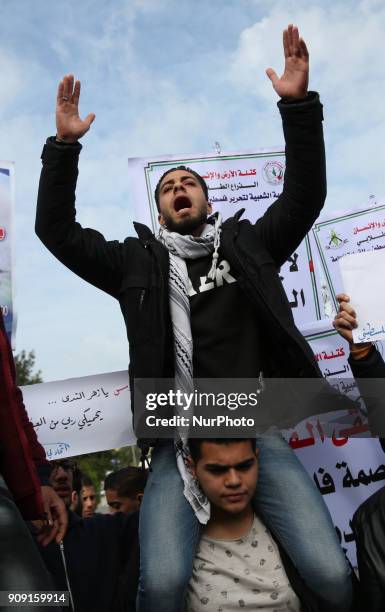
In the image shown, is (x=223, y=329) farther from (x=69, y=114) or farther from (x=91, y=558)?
(x=91, y=558)

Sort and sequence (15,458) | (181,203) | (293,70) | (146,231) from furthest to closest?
(181,203) → (146,231) → (293,70) → (15,458)

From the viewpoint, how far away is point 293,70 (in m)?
3.05

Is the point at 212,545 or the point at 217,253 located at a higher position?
the point at 217,253

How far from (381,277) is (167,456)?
4.33 feet

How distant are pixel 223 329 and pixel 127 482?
131 inches

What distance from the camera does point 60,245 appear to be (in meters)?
3.01

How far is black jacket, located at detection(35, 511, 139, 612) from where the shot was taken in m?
3.37

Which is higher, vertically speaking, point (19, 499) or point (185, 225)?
point (185, 225)

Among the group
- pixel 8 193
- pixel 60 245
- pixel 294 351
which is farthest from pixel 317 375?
pixel 8 193

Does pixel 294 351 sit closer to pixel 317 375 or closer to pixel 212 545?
pixel 317 375

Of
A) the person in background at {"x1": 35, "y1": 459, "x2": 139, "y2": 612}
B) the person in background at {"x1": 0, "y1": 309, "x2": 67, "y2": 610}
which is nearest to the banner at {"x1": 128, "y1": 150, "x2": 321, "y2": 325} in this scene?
the person in background at {"x1": 35, "y1": 459, "x2": 139, "y2": 612}
